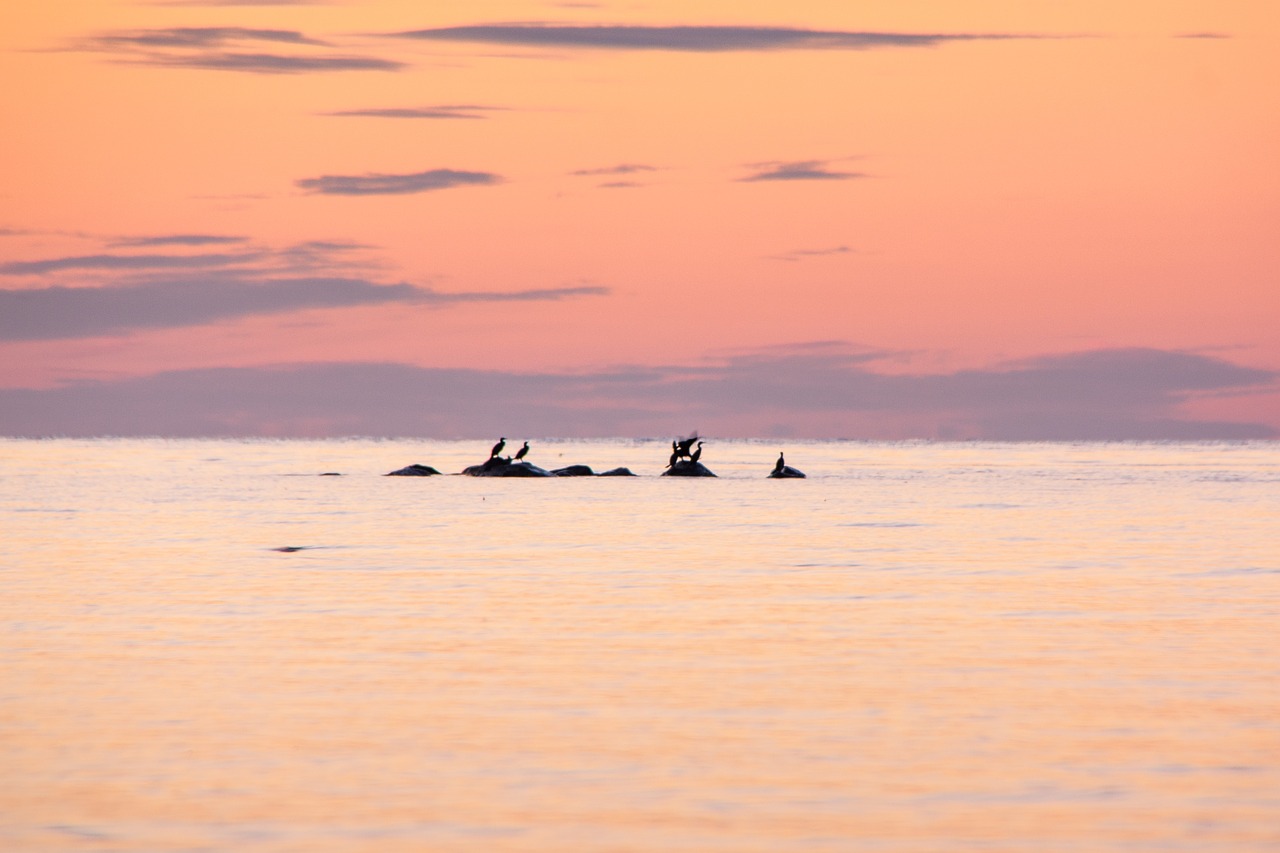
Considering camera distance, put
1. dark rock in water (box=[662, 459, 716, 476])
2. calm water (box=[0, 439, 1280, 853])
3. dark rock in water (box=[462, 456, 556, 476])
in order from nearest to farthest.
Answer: calm water (box=[0, 439, 1280, 853]) < dark rock in water (box=[462, 456, 556, 476]) < dark rock in water (box=[662, 459, 716, 476])

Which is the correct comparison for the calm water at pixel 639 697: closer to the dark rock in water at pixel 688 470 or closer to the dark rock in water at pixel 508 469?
the dark rock in water at pixel 508 469

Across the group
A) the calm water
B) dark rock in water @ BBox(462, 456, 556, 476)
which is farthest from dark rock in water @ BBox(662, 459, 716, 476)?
the calm water

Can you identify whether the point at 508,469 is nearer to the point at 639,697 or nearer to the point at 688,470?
the point at 688,470

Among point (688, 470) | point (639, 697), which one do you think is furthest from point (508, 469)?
point (639, 697)

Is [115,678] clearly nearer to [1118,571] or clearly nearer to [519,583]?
[519,583]

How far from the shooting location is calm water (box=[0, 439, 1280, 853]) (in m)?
12.3

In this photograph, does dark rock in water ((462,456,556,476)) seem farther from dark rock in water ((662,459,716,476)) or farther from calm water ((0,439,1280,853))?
calm water ((0,439,1280,853))

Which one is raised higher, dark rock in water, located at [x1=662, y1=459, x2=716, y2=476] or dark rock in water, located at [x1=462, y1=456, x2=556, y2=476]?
dark rock in water, located at [x1=662, y1=459, x2=716, y2=476]

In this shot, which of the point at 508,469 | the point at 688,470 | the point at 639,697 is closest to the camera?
the point at 639,697

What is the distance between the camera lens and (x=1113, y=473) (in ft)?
354

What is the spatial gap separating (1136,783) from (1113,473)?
3874 inches

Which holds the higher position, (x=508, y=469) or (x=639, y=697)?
(x=508, y=469)

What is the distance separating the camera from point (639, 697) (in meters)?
17.3

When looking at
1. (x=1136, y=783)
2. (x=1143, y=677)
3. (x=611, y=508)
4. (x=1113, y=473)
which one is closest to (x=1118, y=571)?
(x=1143, y=677)
